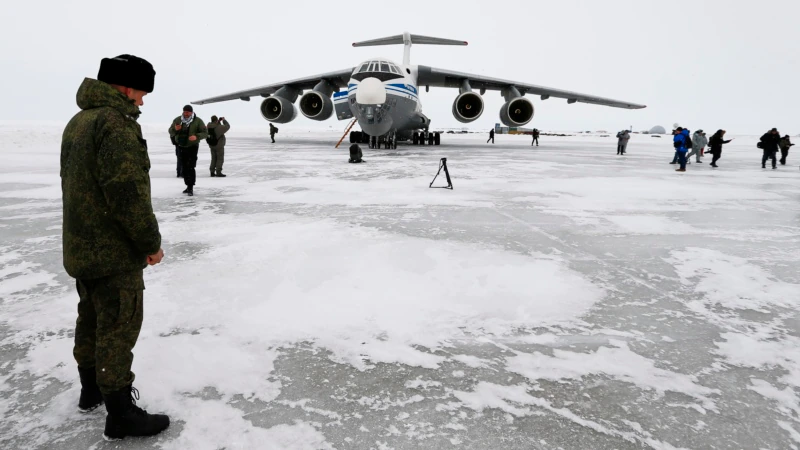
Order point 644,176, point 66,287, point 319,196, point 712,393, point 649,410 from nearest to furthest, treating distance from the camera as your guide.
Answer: point 649,410, point 712,393, point 66,287, point 319,196, point 644,176

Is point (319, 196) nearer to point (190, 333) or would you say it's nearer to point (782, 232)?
point (190, 333)

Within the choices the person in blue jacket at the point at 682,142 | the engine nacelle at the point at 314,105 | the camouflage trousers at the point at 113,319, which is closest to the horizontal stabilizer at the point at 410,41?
the engine nacelle at the point at 314,105

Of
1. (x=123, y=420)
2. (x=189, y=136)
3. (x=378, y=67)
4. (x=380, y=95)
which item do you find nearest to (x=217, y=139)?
(x=189, y=136)

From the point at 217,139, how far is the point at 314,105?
39.1 feet

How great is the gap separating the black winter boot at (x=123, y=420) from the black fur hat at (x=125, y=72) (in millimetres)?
1311

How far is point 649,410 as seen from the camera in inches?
84.1

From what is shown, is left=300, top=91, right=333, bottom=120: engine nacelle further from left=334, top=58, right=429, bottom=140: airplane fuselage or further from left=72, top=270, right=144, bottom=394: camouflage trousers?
left=72, top=270, right=144, bottom=394: camouflage trousers

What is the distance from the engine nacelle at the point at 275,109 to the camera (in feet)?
69.9

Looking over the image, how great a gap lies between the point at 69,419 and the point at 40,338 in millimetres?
1004

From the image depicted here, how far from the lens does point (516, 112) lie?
20703 mm

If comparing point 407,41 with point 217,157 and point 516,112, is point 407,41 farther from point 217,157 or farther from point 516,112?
point 217,157

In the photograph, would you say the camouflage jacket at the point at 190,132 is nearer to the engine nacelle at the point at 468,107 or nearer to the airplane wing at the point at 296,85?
the airplane wing at the point at 296,85

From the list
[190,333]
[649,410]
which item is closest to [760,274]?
[649,410]

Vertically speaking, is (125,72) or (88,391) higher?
(125,72)
